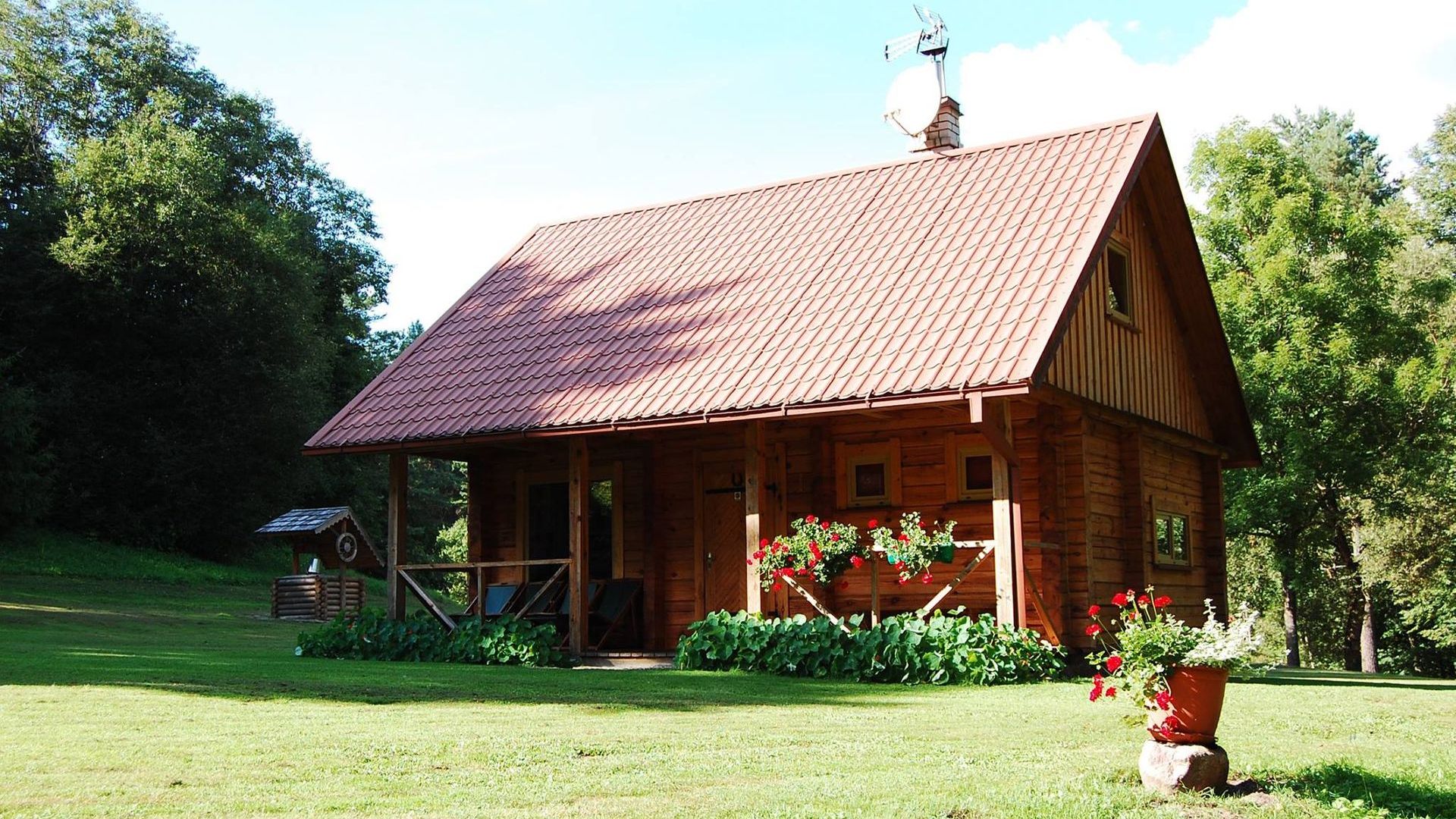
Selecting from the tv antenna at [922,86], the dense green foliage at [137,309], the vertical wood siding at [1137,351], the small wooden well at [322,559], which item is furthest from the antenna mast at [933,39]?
the dense green foliage at [137,309]

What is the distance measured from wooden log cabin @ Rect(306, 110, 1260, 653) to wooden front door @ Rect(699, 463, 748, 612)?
1.4 inches

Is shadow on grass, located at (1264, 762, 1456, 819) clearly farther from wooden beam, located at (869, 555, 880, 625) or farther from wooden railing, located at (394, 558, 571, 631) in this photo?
wooden railing, located at (394, 558, 571, 631)

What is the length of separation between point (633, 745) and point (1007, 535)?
6.23 m

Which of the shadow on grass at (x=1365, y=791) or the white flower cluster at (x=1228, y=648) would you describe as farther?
the white flower cluster at (x=1228, y=648)

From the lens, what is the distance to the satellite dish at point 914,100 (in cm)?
1861

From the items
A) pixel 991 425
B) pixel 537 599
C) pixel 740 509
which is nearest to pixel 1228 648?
pixel 991 425

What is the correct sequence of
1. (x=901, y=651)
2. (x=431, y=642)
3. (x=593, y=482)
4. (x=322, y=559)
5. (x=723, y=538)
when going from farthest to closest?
1. (x=322, y=559)
2. (x=593, y=482)
3. (x=723, y=538)
4. (x=431, y=642)
5. (x=901, y=651)

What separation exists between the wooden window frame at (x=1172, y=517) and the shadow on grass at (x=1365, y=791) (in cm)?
1012

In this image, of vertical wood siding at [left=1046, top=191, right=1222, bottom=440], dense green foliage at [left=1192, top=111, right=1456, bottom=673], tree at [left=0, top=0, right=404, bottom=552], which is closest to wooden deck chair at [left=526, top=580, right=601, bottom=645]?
vertical wood siding at [left=1046, top=191, right=1222, bottom=440]

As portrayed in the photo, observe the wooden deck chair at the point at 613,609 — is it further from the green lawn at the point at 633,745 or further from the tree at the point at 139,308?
the tree at the point at 139,308

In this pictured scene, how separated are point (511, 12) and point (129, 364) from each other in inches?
993

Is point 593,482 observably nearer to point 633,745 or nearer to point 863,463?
point 863,463

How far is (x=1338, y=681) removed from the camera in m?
15.9

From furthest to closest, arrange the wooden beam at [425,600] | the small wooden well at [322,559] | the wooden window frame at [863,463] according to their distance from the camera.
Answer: the small wooden well at [322,559] → the wooden beam at [425,600] → the wooden window frame at [863,463]
